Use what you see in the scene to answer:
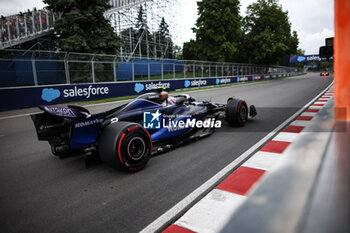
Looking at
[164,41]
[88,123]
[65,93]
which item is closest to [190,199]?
[88,123]

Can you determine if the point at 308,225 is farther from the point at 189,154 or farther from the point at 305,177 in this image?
the point at 189,154

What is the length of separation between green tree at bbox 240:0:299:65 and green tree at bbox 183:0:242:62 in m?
7.79

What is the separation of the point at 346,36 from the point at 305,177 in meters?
0.68

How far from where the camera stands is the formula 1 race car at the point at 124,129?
286cm

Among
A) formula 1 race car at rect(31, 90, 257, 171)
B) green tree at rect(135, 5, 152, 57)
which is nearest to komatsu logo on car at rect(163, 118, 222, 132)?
formula 1 race car at rect(31, 90, 257, 171)

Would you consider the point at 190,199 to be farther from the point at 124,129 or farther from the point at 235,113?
the point at 235,113

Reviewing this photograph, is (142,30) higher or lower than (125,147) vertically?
higher

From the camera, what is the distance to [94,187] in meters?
2.71

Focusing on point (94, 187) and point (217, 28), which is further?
point (217, 28)

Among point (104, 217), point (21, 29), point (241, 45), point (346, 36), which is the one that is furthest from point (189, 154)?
point (241, 45)

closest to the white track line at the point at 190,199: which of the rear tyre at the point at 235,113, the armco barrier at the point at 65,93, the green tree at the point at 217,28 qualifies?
the rear tyre at the point at 235,113

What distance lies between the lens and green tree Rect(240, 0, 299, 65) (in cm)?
3641

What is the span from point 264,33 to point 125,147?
3912 cm

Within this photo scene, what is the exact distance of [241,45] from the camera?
128 feet
